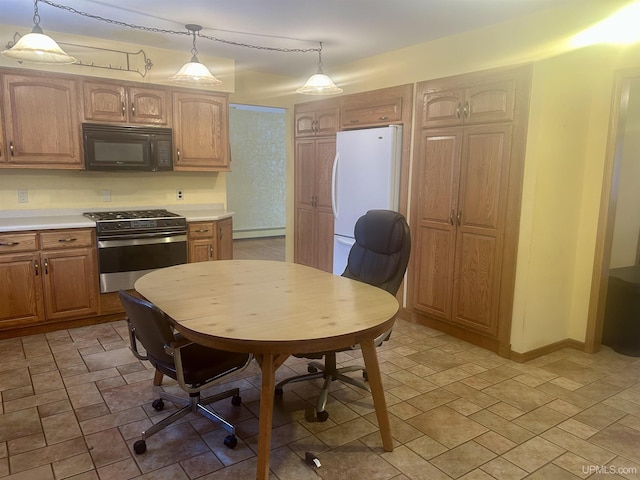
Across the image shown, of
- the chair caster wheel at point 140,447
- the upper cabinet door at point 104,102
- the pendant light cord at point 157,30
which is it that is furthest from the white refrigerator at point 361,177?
the chair caster wheel at point 140,447

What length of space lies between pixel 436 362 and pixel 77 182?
354 centimetres

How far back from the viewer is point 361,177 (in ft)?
13.9

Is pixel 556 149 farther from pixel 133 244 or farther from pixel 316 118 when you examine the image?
pixel 133 244

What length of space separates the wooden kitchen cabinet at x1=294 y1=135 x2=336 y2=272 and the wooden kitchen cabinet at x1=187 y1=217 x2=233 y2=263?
110 centimetres

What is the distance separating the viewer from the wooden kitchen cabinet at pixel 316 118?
15.6 ft

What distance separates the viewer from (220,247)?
14.7ft

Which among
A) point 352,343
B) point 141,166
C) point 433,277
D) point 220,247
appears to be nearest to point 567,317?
point 433,277

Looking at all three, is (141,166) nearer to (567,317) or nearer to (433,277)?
(433,277)

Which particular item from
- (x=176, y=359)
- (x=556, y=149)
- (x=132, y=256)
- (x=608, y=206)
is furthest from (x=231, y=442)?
(x=608, y=206)

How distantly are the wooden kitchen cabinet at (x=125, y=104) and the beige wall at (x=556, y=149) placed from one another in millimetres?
2541

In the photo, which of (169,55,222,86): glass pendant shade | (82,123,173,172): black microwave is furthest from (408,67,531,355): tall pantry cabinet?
(82,123,173,172): black microwave

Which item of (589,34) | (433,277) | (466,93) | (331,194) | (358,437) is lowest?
(358,437)

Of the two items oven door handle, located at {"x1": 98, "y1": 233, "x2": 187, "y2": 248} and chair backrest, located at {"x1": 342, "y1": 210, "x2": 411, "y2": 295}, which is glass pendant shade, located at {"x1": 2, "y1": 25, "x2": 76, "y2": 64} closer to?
oven door handle, located at {"x1": 98, "y1": 233, "x2": 187, "y2": 248}

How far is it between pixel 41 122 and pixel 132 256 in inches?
51.8
